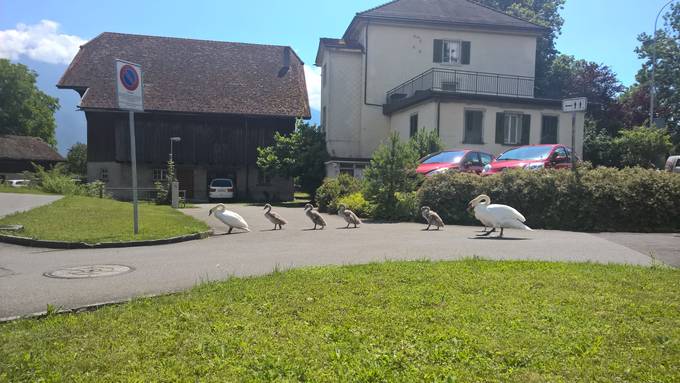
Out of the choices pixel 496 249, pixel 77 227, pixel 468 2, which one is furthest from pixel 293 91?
pixel 496 249

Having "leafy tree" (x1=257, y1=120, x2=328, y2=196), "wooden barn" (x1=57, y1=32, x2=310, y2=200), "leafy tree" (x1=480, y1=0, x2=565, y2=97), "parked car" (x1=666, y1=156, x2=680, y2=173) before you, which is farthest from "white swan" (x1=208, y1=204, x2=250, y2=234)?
"leafy tree" (x1=480, y1=0, x2=565, y2=97)

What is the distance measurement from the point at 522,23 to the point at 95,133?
3396 centimetres

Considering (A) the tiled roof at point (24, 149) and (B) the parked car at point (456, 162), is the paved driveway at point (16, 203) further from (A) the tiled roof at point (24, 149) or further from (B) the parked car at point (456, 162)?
(A) the tiled roof at point (24, 149)

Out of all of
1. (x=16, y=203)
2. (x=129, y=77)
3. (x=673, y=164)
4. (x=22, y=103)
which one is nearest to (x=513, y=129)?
(x=673, y=164)

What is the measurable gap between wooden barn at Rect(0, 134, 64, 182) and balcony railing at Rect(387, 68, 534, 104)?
4724 centimetres

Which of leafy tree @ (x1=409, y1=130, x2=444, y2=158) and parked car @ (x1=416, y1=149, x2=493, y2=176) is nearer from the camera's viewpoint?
parked car @ (x1=416, y1=149, x2=493, y2=176)

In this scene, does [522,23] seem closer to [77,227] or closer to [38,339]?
[77,227]

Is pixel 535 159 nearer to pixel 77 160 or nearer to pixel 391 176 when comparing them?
pixel 391 176

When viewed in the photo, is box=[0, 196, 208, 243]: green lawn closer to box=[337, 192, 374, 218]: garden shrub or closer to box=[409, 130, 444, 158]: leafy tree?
box=[337, 192, 374, 218]: garden shrub

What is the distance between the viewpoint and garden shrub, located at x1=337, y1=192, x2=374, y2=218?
18344 mm

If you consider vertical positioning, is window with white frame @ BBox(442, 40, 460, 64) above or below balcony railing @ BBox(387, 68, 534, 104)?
above

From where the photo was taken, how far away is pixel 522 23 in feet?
120

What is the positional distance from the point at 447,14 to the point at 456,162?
69.0 feet

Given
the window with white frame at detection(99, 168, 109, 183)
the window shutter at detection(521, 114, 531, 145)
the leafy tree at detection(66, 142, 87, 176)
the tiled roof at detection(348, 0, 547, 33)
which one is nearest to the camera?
the window shutter at detection(521, 114, 531, 145)
